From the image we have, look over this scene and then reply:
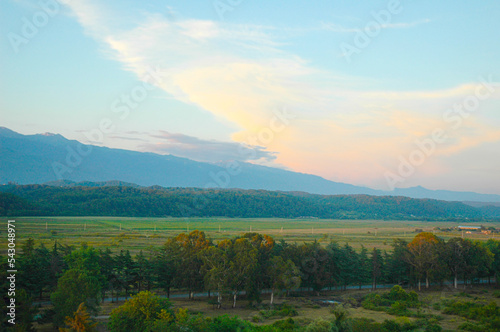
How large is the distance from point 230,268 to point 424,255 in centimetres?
2390

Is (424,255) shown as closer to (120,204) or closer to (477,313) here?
(477,313)

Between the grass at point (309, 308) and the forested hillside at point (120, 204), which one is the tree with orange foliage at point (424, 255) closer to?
the grass at point (309, 308)

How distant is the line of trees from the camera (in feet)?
97.1


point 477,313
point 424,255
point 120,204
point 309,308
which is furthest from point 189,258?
point 120,204

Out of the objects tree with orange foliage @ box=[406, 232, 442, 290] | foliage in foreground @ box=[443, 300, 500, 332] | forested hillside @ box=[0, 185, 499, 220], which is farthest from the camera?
forested hillside @ box=[0, 185, 499, 220]

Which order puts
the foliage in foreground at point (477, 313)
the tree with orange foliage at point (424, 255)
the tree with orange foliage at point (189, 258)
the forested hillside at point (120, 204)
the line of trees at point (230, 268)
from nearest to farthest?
the foliage in foreground at point (477, 313), the line of trees at point (230, 268), the tree with orange foliage at point (189, 258), the tree with orange foliage at point (424, 255), the forested hillside at point (120, 204)

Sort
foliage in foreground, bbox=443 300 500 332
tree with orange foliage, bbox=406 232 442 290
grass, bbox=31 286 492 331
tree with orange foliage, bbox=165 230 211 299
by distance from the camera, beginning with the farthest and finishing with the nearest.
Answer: tree with orange foliage, bbox=406 232 442 290, tree with orange foliage, bbox=165 230 211 299, grass, bbox=31 286 492 331, foliage in foreground, bbox=443 300 500 332

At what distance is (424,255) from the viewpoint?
44.2 m

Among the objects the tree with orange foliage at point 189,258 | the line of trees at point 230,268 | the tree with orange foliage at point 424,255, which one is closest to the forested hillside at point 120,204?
the line of trees at point 230,268

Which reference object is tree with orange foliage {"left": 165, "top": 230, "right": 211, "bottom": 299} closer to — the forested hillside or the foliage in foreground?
the foliage in foreground

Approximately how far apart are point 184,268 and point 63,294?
1424 centimetres

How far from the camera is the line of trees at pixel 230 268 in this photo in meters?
29.6

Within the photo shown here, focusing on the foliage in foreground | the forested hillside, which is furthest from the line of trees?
the forested hillside

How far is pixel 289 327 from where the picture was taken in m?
25.2
